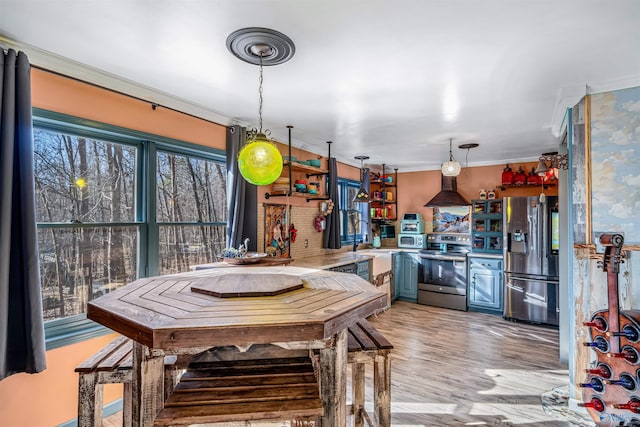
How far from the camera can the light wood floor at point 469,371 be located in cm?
244

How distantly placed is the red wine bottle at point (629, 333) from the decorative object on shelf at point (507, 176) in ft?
14.6

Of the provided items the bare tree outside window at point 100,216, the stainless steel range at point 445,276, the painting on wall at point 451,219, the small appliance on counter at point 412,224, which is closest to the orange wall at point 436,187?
the painting on wall at point 451,219

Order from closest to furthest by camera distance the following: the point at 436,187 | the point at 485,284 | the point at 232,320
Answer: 1. the point at 232,320
2. the point at 485,284
3. the point at 436,187

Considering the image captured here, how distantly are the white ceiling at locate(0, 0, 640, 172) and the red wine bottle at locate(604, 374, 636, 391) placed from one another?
1700mm

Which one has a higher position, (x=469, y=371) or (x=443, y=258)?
(x=443, y=258)

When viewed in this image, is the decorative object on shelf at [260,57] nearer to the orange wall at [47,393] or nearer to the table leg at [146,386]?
the table leg at [146,386]

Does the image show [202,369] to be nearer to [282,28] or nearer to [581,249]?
→ [282,28]

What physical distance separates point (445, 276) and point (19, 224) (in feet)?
17.0

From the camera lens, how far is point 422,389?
2.81m

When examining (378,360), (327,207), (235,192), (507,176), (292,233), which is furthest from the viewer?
(507,176)

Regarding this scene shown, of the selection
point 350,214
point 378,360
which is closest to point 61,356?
point 378,360

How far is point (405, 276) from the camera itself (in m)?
5.78

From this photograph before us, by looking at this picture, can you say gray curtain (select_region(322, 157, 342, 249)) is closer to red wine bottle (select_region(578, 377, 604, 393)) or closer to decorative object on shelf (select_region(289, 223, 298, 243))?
decorative object on shelf (select_region(289, 223, 298, 243))

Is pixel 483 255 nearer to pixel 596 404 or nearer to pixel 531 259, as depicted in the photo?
pixel 531 259
